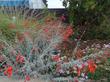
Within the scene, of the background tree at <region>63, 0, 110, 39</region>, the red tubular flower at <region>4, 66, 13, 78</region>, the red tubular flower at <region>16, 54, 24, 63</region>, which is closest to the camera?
the red tubular flower at <region>4, 66, 13, 78</region>

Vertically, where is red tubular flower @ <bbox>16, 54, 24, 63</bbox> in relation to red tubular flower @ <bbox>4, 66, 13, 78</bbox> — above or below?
above

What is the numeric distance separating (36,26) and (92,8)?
6.09ft

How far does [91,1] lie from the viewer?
347 inches

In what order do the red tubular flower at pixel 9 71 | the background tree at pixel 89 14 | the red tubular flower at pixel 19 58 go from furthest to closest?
1. the background tree at pixel 89 14
2. the red tubular flower at pixel 19 58
3. the red tubular flower at pixel 9 71

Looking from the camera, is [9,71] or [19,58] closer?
[9,71]

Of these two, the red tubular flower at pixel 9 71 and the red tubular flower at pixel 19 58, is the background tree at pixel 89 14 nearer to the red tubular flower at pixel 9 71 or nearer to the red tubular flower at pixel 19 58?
the red tubular flower at pixel 19 58

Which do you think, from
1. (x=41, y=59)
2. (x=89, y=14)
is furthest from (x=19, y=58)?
(x=89, y=14)

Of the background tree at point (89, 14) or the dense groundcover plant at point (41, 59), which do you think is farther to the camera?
the background tree at point (89, 14)

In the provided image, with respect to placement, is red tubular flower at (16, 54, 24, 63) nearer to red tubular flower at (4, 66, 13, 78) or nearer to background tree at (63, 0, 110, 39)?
red tubular flower at (4, 66, 13, 78)

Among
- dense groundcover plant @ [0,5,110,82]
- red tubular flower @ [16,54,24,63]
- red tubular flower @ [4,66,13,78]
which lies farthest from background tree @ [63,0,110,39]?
red tubular flower @ [4,66,13,78]

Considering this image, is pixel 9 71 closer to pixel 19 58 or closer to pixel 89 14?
pixel 19 58

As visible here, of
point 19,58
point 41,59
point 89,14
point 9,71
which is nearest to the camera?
point 9,71

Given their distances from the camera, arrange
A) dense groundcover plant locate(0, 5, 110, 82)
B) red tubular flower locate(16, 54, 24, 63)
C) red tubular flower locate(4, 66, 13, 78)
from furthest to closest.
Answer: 1. dense groundcover plant locate(0, 5, 110, 82)
2. red tubular flower locate(16, 54, 24, 63)
3. red tubular flower locate(4, 66, 13, 78)

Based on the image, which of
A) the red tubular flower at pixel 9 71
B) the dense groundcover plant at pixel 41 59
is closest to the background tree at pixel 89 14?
the dense groundcover plant at pixel 41 59
